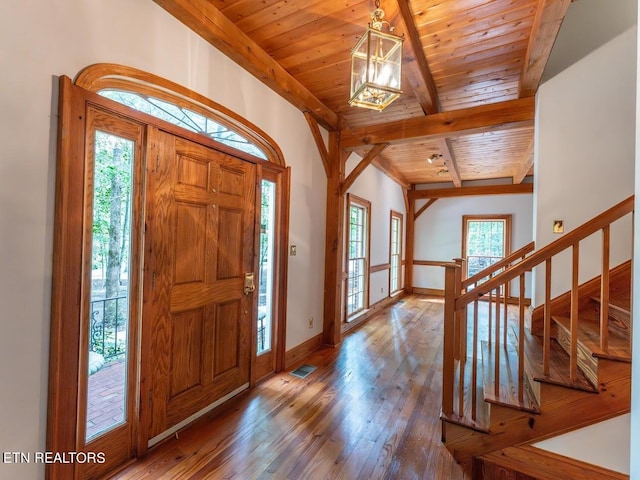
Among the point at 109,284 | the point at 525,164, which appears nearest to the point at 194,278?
the point at 109,284

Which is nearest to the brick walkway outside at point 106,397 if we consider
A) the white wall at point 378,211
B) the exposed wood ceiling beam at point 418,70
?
the exposed wood ceiling beam at point 418,70

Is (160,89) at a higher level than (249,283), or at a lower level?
higher

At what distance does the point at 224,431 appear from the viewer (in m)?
2.02

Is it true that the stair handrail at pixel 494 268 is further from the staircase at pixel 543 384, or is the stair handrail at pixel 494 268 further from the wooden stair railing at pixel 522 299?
the staircase at pixel 543 384

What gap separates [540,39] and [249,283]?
2.89 meters

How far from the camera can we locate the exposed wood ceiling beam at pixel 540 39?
1.77 metres

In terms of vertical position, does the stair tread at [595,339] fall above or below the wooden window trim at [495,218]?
below

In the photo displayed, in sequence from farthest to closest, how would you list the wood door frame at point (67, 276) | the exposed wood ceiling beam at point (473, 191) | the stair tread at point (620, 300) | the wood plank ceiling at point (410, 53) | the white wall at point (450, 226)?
the white wall at point (450, 226), the exposed wood ceiling beam at point (473, 191), the stair tread at point (620, 300), the wood plank ceiling at point (410, 53), the wood door frame at point (67, 276)

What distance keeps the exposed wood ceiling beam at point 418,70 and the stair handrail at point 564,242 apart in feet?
5.53

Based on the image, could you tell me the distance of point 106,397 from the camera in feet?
5.56

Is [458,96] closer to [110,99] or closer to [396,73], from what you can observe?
[396,73]

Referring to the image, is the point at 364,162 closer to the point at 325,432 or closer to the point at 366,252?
the point at 366,252

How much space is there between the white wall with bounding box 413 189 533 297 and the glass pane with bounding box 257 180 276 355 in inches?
225

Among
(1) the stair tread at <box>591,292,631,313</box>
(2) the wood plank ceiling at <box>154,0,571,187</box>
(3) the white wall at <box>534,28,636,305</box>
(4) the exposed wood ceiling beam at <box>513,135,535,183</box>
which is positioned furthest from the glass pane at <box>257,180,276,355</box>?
(4) the exposed wood ceiling beam at <box>513,135,535,183</box>
